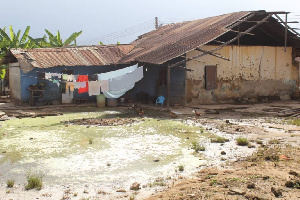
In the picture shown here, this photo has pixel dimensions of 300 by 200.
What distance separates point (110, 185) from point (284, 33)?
16.3 metres

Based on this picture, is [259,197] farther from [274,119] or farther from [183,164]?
[274,119]

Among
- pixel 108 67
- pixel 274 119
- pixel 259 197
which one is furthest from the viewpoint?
pixel 108 67

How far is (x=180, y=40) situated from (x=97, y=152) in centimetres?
1117

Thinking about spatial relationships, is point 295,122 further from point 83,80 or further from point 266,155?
point 83,80

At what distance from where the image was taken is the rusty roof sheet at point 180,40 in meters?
17.4

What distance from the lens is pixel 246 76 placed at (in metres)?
19.9

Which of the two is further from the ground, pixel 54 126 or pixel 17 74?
pixel 17 74

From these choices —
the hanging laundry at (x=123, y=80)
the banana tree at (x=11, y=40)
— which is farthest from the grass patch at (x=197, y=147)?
the banana tree at (x=11, y=40)

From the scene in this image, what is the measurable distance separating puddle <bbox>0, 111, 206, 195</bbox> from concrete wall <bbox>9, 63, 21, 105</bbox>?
588 cm

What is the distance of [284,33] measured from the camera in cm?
2022

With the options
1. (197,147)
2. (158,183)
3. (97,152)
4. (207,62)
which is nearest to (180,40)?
(207,62)

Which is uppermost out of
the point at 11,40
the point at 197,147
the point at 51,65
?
the point at 11,40

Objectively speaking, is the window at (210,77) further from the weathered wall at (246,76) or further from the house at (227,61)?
the weathered wall at (246,76)

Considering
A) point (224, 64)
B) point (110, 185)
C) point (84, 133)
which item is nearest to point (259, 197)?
point (110, 185)
